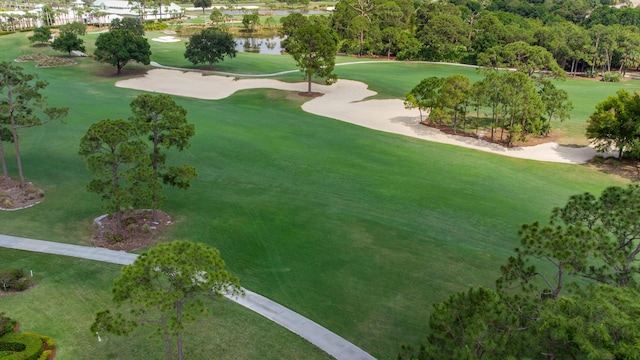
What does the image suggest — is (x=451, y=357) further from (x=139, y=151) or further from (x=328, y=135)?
(x=328, y=135)

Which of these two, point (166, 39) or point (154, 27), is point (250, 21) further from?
point (166, 39)

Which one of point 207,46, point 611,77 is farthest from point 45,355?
point 611,77

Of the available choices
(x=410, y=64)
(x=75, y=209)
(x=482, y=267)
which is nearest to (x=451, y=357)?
(x=482, y=267)

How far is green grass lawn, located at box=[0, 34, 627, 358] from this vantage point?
2316 centimetres

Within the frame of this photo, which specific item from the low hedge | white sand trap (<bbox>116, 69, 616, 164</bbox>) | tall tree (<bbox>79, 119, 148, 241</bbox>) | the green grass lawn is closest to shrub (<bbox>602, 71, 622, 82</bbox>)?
white sand trap (<bbox>116, 69, 616, 164</bbox>)

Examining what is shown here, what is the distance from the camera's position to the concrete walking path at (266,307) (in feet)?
63.2

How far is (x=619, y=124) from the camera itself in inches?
1630

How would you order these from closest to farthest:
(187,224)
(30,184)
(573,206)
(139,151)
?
(573,206)
(139,151)
(187,224)
(30,184)

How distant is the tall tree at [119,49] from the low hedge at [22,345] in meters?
57.3

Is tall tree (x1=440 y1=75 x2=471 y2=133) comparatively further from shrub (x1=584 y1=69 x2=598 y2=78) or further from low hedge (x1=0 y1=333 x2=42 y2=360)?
shrub (x1=584 y1=69 x2=598 y2=78)

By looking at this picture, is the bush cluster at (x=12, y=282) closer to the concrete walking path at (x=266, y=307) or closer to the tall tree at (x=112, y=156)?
the concrete walking path at (x=266, y=307)

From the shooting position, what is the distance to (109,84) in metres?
65.1

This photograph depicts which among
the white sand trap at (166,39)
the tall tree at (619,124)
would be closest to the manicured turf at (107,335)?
the tall tree at (619,124)

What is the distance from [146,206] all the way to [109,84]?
4504 centimetres
